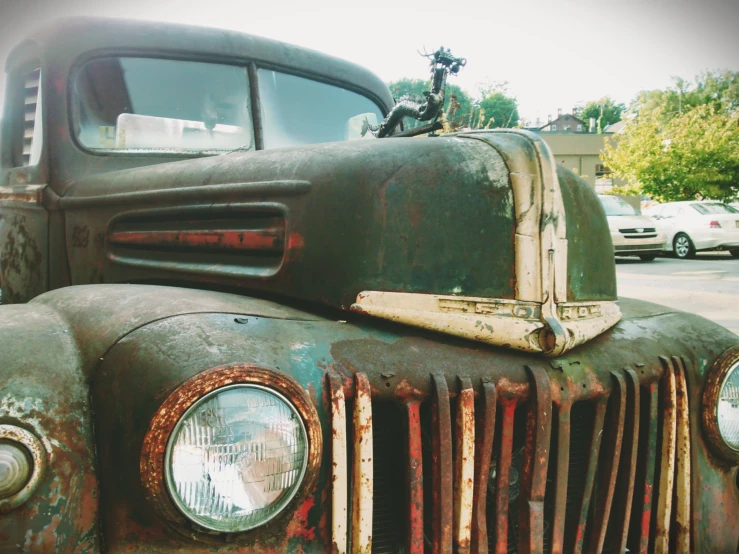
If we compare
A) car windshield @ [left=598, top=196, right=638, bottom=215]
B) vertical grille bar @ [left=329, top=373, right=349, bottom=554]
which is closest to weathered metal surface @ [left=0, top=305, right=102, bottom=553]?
vertical grille bar @ [left=329, top=373, right=349, bottom=554]

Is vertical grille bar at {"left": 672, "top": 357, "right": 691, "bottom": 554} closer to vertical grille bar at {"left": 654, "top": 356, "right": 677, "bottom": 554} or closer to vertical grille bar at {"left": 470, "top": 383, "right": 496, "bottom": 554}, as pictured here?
vertical grille bar at {"left": 654, "top": 356, "right": 677, "bottom": 554}

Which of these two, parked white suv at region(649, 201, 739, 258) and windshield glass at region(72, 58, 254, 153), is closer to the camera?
windshield glass at region(72, 58, 254, 153)

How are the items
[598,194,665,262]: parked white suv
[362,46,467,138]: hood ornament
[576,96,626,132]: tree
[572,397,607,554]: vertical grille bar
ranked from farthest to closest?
[576,96,626,132]: tree
[598,194,665,262]: parked white suv
[362,46,467,138]: hood ornament
[572,397,607,554]: vertical grille bar

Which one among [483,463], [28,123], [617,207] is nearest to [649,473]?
[483,463]

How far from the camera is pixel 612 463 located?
1.81 meters

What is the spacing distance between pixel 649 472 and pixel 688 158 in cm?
2422

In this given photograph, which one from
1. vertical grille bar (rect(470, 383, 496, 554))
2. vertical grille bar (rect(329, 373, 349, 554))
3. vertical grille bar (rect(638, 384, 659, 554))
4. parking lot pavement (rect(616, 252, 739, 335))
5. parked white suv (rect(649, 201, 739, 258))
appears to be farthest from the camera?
parked white suv (rect(649, 201, 739, 258))

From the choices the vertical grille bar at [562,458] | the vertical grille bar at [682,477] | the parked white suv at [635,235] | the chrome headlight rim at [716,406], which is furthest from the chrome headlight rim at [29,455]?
the parked white suv at [635,235]

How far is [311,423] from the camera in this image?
145 centimetres

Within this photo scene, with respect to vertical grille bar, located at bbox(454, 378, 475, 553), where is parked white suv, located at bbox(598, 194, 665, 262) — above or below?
above

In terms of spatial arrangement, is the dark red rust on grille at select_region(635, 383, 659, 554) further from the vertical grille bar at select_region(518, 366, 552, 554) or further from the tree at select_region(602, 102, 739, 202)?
the tree at select_region(602, 102, 739, 202)

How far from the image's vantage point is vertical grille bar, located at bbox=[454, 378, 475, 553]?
5.23 feet

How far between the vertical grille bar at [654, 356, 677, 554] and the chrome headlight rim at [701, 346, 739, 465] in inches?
5.3

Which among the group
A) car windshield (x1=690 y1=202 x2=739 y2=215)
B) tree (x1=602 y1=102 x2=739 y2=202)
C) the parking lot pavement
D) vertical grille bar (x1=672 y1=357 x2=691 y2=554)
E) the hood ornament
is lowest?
the parking lot pavement
